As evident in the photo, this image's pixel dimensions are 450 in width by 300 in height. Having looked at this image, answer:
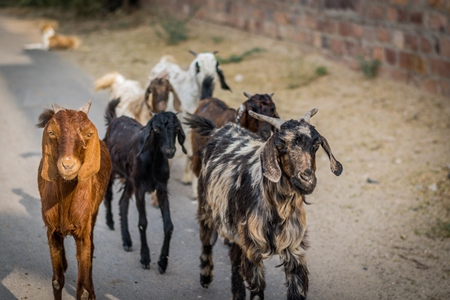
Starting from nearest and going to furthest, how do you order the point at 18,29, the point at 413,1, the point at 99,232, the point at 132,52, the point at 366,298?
the point at 366,298
the point at 99,232
the point at 413,1
the point at 132,52
the point at 18,29

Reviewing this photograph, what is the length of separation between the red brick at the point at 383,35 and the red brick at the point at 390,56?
0.17 metres

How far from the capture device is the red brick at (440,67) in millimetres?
11031

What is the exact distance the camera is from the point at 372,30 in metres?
12.4

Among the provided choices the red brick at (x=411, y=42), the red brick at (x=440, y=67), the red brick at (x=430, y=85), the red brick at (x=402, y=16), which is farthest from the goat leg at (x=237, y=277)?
the red brick at (x=402, y=16)

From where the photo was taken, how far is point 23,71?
14.2m

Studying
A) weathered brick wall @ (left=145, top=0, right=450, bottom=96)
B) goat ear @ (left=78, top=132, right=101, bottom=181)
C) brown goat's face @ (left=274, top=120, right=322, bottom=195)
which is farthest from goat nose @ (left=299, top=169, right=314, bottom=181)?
weathered brick wall @ (left=145, top=0, right=450, bottom=96)

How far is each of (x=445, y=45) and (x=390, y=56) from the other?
1235 mm

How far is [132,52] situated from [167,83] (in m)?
7.72

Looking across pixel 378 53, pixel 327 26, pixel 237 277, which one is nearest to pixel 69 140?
pixel 237 277

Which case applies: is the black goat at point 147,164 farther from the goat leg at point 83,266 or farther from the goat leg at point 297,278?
the goat leg at point 297,278

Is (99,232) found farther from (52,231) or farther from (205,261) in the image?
(52,231)

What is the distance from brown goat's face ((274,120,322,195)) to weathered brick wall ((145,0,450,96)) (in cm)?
664

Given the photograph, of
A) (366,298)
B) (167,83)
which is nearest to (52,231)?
(366,298)

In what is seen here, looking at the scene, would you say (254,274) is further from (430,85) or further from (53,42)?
(53,42)
